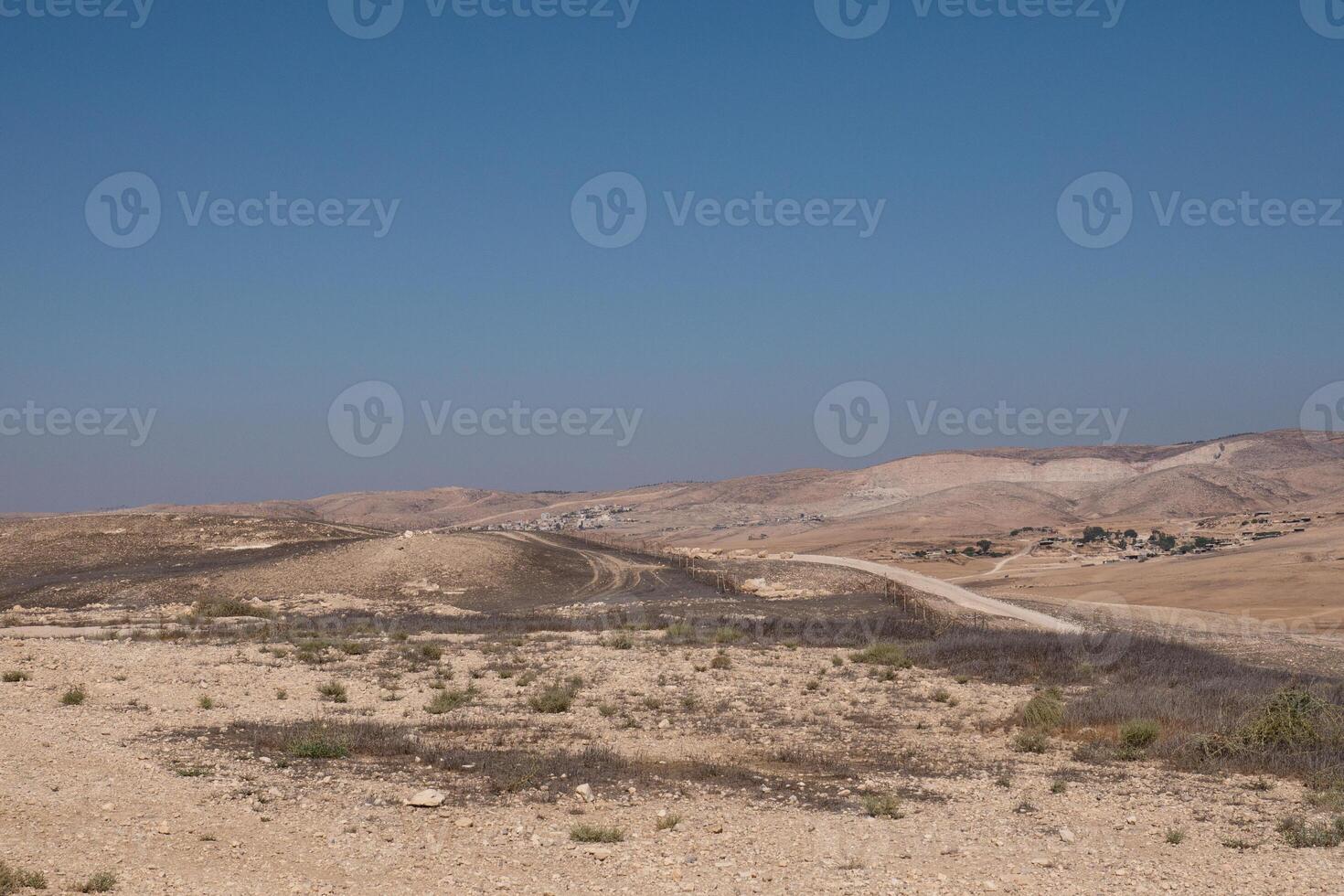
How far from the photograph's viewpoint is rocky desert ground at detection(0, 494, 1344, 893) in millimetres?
9148

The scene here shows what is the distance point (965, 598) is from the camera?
42.1m

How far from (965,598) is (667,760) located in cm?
3083

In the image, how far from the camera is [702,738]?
14922 millimetres

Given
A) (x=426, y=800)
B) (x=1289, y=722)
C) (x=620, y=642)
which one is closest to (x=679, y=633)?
(x=620, y=642)

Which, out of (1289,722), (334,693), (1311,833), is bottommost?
(1289,722)

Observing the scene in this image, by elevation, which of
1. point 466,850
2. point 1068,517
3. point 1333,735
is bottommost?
point 1068,517

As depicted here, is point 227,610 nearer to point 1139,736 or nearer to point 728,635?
point 728,635

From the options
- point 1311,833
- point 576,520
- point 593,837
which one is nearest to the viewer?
point 593,837

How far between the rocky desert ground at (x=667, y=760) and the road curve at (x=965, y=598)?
4.49 metres

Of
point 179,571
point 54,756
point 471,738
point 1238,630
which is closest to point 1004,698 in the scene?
point 471,738

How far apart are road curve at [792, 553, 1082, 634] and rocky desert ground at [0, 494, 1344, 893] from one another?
449cm

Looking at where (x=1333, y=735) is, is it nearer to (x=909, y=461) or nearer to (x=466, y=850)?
(x=466, y=850)

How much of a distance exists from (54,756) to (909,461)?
160 m

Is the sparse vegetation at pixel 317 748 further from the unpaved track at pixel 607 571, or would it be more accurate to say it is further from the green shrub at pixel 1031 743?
the unpaved track at pixel 607 571
